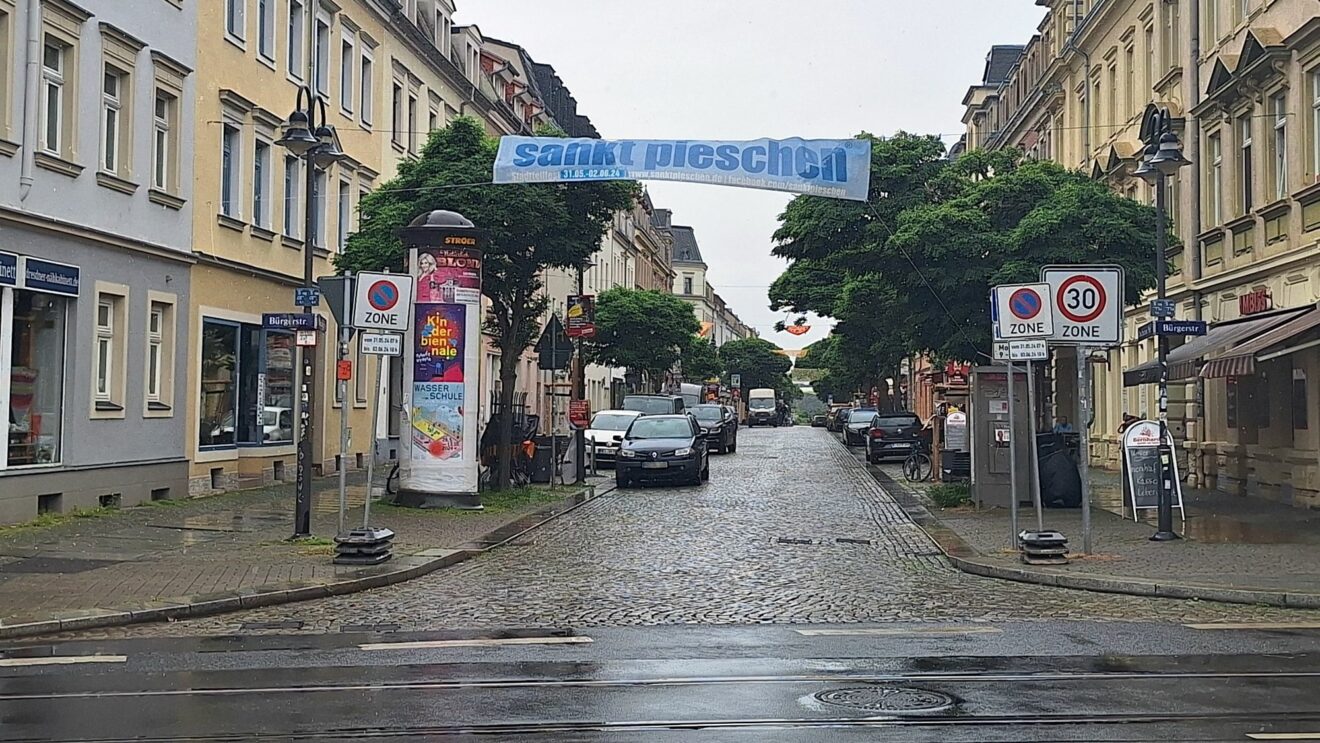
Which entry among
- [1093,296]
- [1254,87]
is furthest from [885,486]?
[1093,296]

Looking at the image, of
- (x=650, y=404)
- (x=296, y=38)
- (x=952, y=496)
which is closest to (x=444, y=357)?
(x=952, y=496)

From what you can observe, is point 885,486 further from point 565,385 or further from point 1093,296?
point 1093,296

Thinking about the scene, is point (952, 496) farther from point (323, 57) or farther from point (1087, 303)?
point (323, 57)

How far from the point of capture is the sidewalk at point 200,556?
1206 centimetres

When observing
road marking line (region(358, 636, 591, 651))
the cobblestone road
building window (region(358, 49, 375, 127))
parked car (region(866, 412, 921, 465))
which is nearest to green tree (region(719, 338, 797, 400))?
parked car (region(866, 412, 921, 465))

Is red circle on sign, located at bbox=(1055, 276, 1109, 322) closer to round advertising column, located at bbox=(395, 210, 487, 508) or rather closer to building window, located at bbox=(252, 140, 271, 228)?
round advertising column, located at bbox=(395, 210, 487, 508)

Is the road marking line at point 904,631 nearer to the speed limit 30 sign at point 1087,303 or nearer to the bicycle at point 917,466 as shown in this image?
the speed limit 30 sign at point 1087,303

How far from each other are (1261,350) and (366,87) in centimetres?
2275

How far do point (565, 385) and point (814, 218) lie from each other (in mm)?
7537

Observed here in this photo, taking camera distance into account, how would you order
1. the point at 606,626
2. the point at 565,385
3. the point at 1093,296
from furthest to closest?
the point at 565,385
the point at 1093,296
the point at 606,626

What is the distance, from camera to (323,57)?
104 ft

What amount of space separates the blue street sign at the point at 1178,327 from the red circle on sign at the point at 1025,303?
8.80ft

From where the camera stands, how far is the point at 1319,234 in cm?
2206

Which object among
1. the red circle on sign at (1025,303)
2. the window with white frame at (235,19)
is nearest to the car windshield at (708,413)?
the window with white frame at (235,19)
